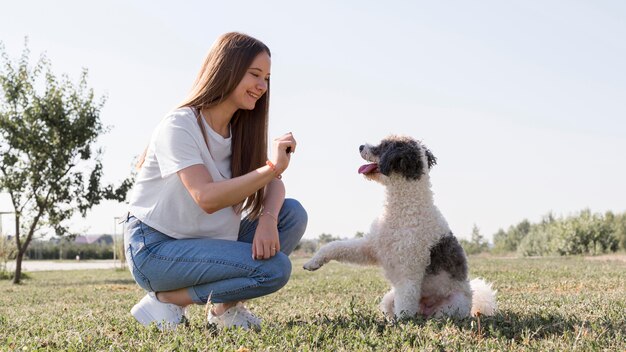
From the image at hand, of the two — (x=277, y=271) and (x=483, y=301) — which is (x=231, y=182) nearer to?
(x=277, y=271)

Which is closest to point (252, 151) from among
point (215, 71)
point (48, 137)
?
point (215, 71)

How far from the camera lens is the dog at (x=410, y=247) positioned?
506 cm

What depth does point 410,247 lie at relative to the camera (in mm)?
5039

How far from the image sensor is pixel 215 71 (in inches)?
175

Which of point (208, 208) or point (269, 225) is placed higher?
point (208, 208)

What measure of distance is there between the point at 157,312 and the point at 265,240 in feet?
3.25

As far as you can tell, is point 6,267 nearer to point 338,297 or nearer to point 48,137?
point 48,137

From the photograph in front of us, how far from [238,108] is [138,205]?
3.31 ft

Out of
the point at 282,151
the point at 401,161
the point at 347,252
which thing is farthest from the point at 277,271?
the point at 401,161

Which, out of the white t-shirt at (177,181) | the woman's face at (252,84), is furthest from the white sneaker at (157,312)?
the woman's face at (252,84)

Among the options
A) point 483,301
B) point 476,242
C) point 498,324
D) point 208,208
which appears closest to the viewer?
point 208,208

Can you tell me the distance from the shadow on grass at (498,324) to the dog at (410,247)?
29cm

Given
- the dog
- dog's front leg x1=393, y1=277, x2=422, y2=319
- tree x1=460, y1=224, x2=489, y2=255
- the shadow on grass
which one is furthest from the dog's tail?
tree x1=460, y1=224, x2=489, y2=255

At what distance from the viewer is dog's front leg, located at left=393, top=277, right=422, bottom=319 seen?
16.4 ft
